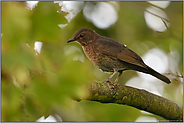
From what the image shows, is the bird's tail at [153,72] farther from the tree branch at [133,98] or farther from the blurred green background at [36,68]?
the blurred green background at [36,68]

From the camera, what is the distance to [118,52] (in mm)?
3682

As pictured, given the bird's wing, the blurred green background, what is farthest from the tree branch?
the blurred green background

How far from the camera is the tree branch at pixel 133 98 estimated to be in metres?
2.62

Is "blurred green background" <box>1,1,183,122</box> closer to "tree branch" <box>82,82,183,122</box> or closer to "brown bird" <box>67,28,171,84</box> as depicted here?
"tree branch" <box>82,82,183,122</box>

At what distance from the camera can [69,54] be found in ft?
4.68

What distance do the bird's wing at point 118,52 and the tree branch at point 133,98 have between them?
0.58 metres

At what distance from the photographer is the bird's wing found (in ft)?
11.6

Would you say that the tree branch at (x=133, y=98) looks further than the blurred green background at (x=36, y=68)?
Yes

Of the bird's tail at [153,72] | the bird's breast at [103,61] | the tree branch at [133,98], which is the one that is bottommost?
the tree branch at [133,98]

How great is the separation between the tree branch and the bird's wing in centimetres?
58

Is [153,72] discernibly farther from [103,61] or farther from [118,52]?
[103,61]

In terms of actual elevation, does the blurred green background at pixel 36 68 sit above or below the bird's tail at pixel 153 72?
below

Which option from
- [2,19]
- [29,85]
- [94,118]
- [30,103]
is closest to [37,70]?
[29,85]

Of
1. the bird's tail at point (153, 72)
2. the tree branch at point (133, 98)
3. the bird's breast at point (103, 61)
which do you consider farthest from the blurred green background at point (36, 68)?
the bird's tail at point (153, 72)
